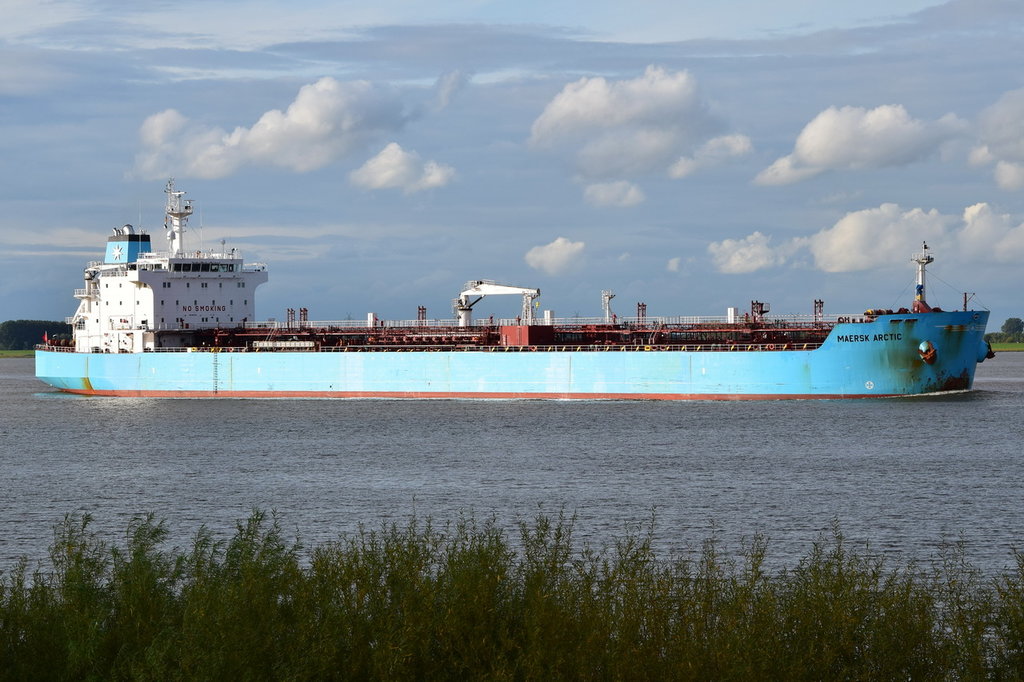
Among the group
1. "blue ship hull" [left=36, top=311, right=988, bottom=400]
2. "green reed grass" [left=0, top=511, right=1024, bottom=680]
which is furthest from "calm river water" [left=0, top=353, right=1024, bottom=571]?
"green reed grass" [left=0, top=511, right=1024, bottom=680]

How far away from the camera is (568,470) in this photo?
30984 mm

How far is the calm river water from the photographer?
75.8 ft

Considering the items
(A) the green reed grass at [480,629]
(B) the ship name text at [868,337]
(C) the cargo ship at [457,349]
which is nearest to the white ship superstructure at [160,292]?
(C) the cargo ship at [457,349]

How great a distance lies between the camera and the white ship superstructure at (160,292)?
61344 mm

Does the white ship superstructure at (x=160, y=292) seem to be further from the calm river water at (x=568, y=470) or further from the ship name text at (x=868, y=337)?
the ship name text at (x=868, y=337)

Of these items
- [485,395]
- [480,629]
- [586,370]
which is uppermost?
[586,370]

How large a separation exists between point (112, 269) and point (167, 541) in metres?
44.7

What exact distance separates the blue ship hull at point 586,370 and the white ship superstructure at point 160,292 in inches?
64.8

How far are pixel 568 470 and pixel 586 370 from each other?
2114 cm

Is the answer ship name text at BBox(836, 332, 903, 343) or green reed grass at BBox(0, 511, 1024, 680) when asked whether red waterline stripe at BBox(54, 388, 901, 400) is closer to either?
ship name text at BBox(836, 332, 903, 343)

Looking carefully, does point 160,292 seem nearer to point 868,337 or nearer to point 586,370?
point 586,370

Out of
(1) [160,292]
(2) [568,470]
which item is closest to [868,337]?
(2) [568,470]

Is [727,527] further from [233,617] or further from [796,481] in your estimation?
[233,617]

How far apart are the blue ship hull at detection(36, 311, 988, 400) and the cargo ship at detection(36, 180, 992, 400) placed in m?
0.06
